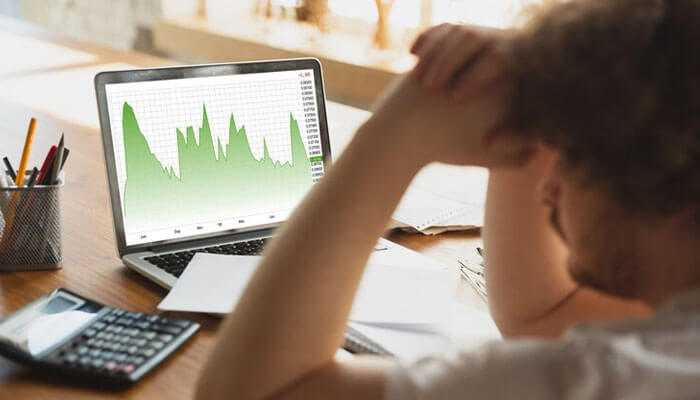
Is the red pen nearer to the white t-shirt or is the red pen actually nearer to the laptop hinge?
the laptop hinge

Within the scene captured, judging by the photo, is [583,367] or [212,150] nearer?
[583,367]

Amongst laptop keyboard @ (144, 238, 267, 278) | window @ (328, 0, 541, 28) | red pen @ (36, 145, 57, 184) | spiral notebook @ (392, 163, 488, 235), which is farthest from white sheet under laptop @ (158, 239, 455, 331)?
window @ (328, 0, 541, 28)

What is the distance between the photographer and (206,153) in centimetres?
127

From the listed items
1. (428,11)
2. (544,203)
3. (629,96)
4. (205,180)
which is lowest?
(428,11)

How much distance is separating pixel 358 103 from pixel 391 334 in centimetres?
262

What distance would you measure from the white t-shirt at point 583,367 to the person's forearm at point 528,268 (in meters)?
0.30

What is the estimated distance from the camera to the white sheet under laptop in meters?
1.07

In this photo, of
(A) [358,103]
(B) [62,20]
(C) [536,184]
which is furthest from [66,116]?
(B) [62,20]

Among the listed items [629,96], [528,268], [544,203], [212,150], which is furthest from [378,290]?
[629,96]

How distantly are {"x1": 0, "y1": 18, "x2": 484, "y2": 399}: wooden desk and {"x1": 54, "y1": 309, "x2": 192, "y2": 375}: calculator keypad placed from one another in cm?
2

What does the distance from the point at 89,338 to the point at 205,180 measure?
1.14 ft

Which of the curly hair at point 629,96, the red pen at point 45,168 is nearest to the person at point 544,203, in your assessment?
the curly hair at point 629,96

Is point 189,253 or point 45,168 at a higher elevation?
point 45,168

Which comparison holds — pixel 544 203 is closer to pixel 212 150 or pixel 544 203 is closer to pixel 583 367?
pixel 583 367
